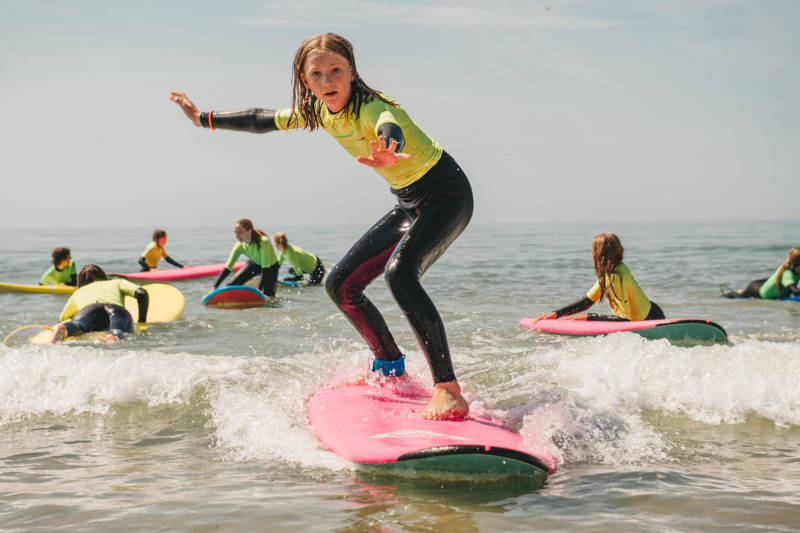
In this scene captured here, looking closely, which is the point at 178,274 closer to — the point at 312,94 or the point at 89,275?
the point at 89,275

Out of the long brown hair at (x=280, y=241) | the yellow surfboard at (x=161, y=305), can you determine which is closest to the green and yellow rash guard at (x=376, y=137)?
the yellow surfboard at (x=161, y=305)

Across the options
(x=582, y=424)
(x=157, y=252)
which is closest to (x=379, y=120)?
(x=582, y=424)

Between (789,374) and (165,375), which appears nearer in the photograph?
(789,374)

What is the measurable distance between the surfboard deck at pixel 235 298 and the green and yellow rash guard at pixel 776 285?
28.9 feet

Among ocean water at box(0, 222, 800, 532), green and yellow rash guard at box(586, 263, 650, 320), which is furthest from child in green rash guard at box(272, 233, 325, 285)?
green and yellow rash guard at box(586, 263, 650, 320)

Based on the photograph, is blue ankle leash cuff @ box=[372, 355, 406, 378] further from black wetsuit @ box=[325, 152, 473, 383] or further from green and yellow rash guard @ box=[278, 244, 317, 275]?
green and yellow rash guard @ box=[278, 244, 317, 275]

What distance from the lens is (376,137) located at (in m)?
3.75

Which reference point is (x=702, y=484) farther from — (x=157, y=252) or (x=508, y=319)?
(x=157, y=252)

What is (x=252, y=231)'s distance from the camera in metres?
13.4

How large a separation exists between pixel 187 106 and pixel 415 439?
8.14ft

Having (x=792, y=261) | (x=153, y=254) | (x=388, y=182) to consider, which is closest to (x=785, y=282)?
(x=792, y=261)

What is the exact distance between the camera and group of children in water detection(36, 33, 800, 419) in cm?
365

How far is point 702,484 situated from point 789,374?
230 cm

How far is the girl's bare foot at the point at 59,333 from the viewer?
7.93 m
